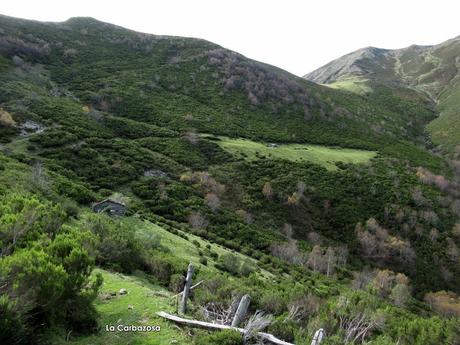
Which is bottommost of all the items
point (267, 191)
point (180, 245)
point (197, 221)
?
point (197, 221)

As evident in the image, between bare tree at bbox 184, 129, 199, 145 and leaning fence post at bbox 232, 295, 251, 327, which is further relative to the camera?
bare tree at bbox 184, 129, 199, 145

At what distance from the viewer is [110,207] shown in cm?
2570

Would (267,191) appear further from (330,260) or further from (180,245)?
(180,245)

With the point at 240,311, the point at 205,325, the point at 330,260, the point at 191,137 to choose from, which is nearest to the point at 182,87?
the point at 191,137

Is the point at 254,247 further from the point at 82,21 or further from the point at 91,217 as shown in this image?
the point at 82,21

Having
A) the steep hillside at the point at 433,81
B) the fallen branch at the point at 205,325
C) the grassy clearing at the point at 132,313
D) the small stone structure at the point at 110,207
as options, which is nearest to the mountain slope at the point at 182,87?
the steep hillside at the point at 433,81

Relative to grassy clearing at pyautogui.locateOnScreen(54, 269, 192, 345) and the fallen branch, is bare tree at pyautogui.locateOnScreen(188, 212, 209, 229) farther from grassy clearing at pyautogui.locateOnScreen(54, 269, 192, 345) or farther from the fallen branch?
the fallen branch

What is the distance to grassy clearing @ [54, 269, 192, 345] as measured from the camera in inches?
363

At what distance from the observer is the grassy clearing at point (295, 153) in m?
63.7

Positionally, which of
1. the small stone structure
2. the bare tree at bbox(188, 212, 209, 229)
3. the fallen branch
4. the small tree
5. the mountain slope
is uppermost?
the mountain slope

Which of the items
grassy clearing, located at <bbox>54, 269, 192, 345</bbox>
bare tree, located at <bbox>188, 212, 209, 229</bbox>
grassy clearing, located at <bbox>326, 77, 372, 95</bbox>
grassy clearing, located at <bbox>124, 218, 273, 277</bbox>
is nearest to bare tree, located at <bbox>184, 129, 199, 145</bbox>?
bare tree, located at <bbox>188, 212, 209, 229</bbox>

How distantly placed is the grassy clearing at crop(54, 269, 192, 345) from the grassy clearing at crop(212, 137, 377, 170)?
4892 centimetres

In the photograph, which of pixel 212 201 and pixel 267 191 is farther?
pixel 267 191

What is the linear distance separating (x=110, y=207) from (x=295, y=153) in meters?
47.7
